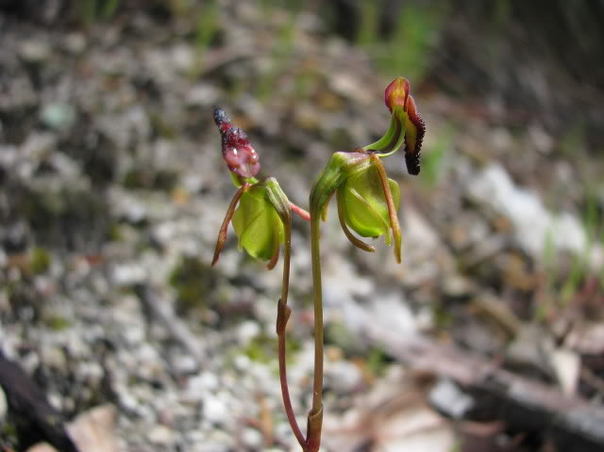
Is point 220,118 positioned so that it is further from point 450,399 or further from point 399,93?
point 450,399

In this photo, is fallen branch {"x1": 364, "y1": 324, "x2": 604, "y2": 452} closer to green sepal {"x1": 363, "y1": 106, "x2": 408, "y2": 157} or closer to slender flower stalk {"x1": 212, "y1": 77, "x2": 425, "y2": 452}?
slender flower stalk {"x1": 212, "y1": 77, "x2": 425, "y2": 452}

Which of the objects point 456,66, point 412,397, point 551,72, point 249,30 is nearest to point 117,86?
point 249,30

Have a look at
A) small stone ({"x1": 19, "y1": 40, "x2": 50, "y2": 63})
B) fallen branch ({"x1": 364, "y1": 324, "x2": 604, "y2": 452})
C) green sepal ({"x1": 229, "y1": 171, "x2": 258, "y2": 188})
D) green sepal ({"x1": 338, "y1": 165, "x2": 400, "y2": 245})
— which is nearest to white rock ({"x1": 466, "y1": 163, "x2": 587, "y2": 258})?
fallen branch ({"x1": 364, "y1": 324, "x2": 604, "y2": 452})

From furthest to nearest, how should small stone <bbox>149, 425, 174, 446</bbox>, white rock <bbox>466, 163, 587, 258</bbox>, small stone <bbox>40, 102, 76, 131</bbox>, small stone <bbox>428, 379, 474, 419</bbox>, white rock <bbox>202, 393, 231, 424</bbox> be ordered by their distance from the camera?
white rock <bbox>466, 163, 587, 258</bbox>, small stone <bbox>40, 102, 76, 131</bbox>, small stone <bbox>428, 379, 474, 419</bbox>, white rock <bbox>202, 393, 231, 424</bbox>, small stone <bbox>149, 425, 174, 446</bbox>

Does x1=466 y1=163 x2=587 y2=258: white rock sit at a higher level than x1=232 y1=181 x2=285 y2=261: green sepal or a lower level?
higher

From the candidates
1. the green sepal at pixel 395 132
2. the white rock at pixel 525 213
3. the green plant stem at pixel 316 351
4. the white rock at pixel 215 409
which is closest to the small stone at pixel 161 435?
the white rock at pixel 215 409

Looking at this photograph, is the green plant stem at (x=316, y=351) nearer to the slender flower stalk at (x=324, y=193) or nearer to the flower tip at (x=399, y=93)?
the slender flower stalk at (x=324, y=193)

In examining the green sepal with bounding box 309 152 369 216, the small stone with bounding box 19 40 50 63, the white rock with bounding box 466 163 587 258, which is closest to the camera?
the green sepal with bounding box 309 152 369 216

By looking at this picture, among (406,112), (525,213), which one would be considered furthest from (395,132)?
(525,213)
